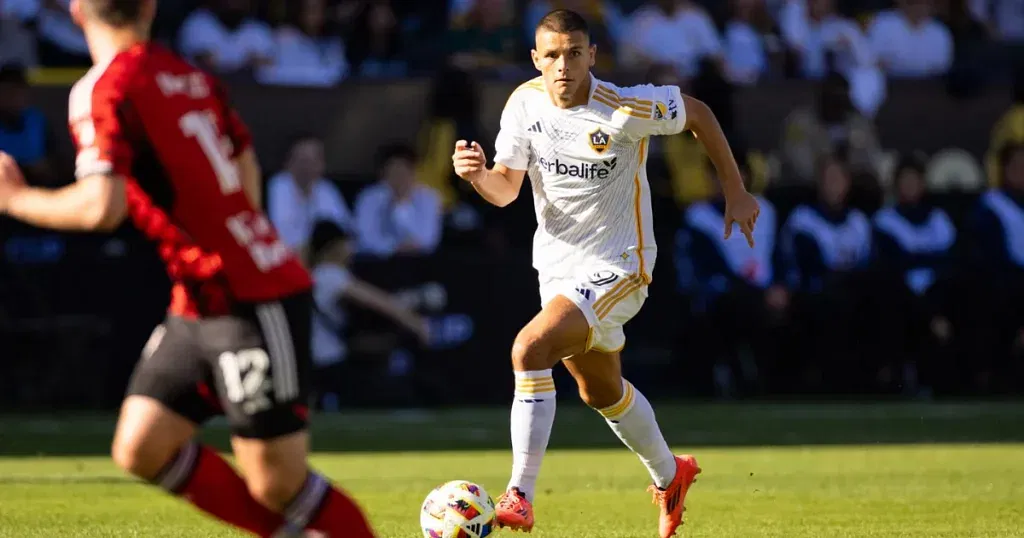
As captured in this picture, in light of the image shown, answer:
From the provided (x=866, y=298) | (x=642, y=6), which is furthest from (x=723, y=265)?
(x=642, y=6)

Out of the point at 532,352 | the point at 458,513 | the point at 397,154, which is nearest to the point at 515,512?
the point at 458,513

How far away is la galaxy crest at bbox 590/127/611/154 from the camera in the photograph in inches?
308

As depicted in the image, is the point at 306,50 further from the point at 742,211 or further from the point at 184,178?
the point at 184,178

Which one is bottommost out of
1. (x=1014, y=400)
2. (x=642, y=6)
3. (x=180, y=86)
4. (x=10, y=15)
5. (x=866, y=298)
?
(x=1014, y=400)

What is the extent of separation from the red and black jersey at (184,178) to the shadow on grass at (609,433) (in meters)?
7.26

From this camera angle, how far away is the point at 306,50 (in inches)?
715

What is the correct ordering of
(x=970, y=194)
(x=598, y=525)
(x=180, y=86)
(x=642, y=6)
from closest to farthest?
(x=180, y=86), (x=598, y=525), (x=970, y=194), (x=642, y=6)

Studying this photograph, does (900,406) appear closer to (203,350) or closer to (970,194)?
(970,194)

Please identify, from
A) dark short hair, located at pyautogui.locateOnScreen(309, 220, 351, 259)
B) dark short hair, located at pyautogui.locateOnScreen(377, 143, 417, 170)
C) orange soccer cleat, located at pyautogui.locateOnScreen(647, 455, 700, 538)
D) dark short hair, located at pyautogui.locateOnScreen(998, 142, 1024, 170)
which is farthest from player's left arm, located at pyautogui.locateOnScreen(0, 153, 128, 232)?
dark short hair, located at pyautogui.locateOnScreen(998, 142, 1024, 170)

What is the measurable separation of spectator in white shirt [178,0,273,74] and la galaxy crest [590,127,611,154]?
406 inches

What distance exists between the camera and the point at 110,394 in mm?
15055

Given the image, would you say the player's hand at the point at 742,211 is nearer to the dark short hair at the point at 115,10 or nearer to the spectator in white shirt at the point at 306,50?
the dark short hair at the point at 115,10

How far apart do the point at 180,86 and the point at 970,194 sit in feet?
45.4

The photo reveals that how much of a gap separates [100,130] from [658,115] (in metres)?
3.39
